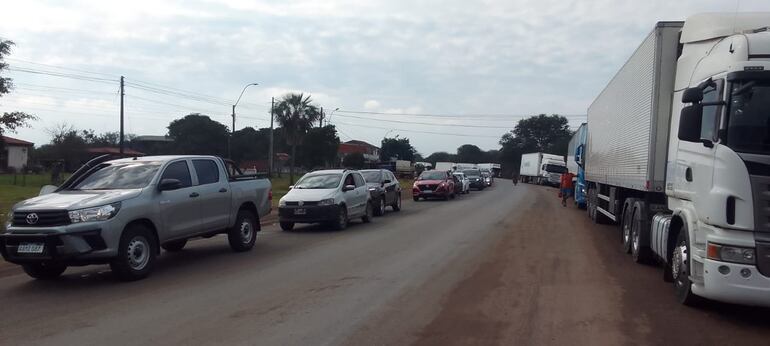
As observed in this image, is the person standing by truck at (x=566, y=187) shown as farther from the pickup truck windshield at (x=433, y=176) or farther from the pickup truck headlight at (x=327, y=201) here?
the pickup truck headlight at (x=327, y=201)

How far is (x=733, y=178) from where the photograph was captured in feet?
22.2

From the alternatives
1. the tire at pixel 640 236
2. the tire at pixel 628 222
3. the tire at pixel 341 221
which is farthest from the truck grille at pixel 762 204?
the tire at pixel 341 221

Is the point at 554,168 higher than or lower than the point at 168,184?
lower

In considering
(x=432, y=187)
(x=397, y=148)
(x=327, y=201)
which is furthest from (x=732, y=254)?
(x=397, y=148)

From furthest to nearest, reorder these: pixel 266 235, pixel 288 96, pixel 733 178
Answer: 1. pixel 288 96
2. pixel 266 235
3. pixel 733 178

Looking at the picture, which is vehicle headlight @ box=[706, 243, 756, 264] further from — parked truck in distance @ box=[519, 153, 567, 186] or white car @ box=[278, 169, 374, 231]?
parked truck in distance @ box=[519, 153, 567, 186]

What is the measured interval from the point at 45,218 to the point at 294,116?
40235 mm

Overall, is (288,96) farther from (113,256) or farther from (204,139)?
(113,256)

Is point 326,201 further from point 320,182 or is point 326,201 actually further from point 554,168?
point 554,168

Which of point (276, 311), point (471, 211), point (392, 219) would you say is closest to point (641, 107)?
→ point (276, 311)

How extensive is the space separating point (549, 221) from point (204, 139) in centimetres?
5015

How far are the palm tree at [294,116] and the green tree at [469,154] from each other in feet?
353

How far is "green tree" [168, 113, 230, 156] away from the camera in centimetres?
6325

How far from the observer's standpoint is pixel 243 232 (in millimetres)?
12531
